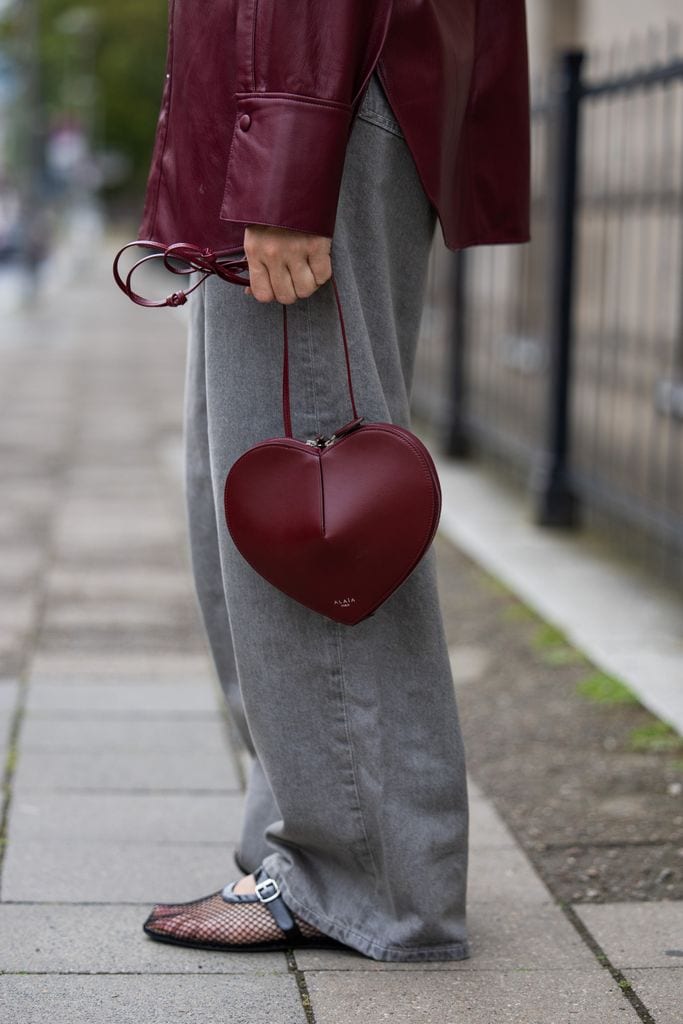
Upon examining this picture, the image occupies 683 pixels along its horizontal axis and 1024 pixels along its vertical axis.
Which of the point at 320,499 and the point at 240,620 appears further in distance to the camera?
the point at 240,620

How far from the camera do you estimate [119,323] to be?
20453 millimetres

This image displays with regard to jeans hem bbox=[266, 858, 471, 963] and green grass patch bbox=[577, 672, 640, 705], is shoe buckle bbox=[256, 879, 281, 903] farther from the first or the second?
green grass patch bbox=[577, 672, 640, 705]

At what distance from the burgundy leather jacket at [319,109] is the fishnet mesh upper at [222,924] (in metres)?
0.97

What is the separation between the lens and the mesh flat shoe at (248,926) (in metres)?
2.19

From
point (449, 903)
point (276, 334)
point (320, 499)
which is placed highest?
point (276, 334)

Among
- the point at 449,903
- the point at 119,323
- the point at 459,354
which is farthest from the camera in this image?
the point at 119,323

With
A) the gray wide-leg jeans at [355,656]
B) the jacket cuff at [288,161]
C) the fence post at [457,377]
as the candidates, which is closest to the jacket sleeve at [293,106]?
the jacket cuff at [288,161]

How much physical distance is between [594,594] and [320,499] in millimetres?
2858

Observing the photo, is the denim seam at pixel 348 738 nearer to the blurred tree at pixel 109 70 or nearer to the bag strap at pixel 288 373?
the bag strap at pixel 288 373

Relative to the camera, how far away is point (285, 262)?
6.26 ft

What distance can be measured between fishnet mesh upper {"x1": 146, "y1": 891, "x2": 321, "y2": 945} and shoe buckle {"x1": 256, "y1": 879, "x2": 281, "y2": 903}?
0.04 feet

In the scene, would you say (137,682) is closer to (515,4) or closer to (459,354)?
(515,4)

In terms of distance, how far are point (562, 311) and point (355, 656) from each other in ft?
12.2

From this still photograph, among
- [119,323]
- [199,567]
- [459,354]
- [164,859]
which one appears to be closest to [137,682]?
[164,859]
